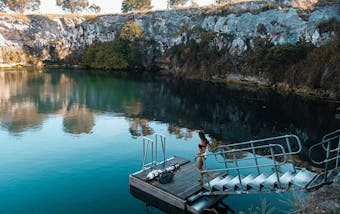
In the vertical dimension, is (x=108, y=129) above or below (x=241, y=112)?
below

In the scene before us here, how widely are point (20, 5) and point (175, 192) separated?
443 feet

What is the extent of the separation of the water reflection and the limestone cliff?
14.4m

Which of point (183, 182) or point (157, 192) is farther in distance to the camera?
point (183, 182)

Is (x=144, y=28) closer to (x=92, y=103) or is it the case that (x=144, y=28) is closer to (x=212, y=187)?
(x=92, y=103)

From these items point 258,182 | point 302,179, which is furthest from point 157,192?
point 302,179

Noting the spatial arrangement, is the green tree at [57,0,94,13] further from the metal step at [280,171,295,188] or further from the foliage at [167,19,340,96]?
the metal step at [280,171,295,188]

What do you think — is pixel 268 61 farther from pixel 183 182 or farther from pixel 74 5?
pixel 74 5

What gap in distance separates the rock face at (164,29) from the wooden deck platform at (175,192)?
44340 mm

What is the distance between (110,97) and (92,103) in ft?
14.5

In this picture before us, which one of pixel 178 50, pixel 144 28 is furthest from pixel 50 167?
pixel 144 28

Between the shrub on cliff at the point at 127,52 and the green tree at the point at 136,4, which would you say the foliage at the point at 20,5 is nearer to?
the green tree at the point at 136,4

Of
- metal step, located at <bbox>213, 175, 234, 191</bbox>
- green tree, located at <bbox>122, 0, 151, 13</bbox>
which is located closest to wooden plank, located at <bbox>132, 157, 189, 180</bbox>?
metal step, located at <bbox>213, 175, 234, 191</bbox>

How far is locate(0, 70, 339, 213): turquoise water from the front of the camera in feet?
54.5

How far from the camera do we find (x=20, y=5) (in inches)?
5059
